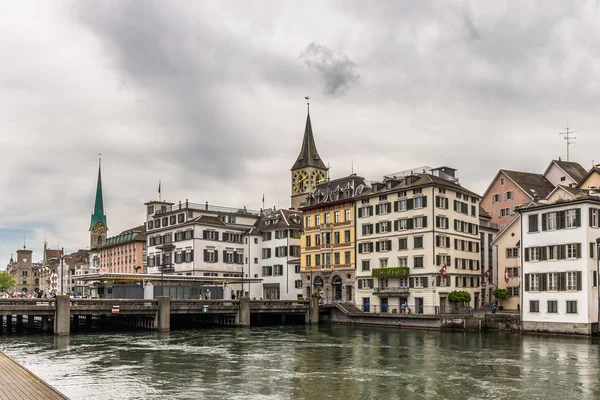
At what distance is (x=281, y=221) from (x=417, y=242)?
3137 centimetres

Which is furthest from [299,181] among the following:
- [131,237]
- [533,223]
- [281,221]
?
[533,223]

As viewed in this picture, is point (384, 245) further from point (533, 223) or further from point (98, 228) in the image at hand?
point (98, 228)

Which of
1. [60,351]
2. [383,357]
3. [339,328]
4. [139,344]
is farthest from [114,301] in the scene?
[383,357]

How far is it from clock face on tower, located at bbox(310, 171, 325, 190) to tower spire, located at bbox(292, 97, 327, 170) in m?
1.47

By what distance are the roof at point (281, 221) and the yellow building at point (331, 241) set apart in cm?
666

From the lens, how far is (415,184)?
86.8 m

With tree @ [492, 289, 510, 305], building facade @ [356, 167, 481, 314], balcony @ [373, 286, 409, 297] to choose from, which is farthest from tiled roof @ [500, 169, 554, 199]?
balcony @ [373, 286, 409, 297]

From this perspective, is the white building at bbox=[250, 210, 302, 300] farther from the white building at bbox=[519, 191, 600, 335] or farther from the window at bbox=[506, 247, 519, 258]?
the white building at bbox=[519, 191, 600, 335]

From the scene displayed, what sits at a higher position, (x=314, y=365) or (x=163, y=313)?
(x=163, y=313)

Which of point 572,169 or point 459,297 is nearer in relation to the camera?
point 459,297

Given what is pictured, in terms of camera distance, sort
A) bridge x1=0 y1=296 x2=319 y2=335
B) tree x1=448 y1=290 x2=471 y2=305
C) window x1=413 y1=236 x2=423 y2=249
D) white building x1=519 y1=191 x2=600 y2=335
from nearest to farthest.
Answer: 1. white building x1=519 y1=191 x2=600 y2=335
2. bridge x1=0 y1=296 x2=319 y2=335
3. tree x1=448 y1=290 x2=471 y2=305
4. window x1=413 y1=236 x2=423 y2=249

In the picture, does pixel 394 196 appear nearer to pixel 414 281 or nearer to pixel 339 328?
pixel 414 281

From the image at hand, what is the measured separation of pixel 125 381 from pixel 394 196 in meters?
56.2

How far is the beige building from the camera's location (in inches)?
3329
